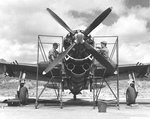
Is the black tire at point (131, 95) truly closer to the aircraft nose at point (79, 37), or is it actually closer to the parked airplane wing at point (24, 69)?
the parked airplane wing at point (24, 69)

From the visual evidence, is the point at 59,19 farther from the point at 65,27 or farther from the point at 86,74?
the point at 86,74

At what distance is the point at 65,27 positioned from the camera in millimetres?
14523

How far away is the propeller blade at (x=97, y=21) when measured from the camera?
555 inches

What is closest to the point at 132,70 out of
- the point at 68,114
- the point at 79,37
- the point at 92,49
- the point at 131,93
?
the point at 131,93

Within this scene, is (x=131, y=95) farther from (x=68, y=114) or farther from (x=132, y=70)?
(x=68, y=114)

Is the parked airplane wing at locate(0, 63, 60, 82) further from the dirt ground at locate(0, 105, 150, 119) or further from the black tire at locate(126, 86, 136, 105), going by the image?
the black tire at locate(126, 86, 136, 105)

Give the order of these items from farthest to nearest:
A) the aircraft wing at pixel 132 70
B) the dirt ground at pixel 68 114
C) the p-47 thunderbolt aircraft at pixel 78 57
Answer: the aircraft wing at pixel 132 70 < the p-47 thunderbolt aircraft at pixel 78 57 < the dirt ground at pixel 68 114

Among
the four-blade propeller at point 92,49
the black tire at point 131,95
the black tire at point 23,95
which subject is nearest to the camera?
the four-blade propeller at point 92,49

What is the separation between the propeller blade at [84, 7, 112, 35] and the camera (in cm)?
1409

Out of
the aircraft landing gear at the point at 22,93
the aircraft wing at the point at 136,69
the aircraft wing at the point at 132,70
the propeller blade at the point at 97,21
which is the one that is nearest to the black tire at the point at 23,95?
the aircraft landing gear at the point at 22,93

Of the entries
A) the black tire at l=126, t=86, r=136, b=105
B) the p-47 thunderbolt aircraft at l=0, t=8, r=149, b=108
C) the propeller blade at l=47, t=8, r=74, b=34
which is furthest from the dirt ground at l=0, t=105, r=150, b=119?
the propeller blade at l=47, t=8, r=74, b=34

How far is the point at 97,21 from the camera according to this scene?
Answer: 47.0 feet

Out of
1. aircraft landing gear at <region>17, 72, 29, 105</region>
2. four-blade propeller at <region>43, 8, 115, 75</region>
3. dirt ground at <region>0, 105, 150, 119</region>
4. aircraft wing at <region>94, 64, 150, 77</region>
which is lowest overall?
dirt ground at <region>0, 105, 150, 119</region>

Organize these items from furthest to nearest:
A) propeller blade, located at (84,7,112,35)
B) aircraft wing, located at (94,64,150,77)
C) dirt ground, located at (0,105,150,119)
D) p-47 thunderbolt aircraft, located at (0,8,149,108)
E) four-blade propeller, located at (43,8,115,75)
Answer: aircraft wing, located at (94,64,150,77)
propeller blade, located at (84,7,112,35)
four-blade propeller, located at (43,8,115,75)
p-47 thunderbolt aircraft, located at (0,8,149,108)
dirt ground, located at (0,105,150,119)
